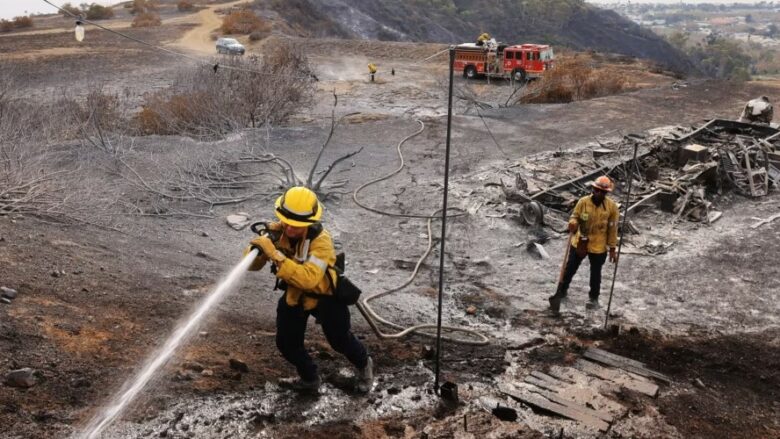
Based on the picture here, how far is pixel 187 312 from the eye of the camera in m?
5.57

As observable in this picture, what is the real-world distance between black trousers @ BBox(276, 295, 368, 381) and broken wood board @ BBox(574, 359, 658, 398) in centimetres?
219

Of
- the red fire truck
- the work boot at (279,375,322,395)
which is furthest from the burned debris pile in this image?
the red fire truck

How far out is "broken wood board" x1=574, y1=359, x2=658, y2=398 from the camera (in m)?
4.98

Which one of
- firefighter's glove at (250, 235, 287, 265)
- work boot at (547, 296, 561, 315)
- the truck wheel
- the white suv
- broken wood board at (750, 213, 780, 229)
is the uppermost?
the white suv

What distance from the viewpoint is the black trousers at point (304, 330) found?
427 cm

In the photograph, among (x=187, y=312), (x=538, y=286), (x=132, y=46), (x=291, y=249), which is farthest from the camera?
(x=132, y=46)

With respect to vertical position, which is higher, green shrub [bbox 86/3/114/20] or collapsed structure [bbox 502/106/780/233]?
green shrub [bbox 86/3/114/20]

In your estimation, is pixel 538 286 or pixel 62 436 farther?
pixel 538 286

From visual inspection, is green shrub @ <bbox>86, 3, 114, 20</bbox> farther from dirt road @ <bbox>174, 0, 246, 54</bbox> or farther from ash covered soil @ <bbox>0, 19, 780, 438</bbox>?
ash covered soil @ <bbox>0, 19, 780, 438</bbox>

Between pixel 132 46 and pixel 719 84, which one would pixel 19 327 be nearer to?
pixel 719 84

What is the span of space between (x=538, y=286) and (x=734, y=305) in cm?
234

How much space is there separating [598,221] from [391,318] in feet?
8.29

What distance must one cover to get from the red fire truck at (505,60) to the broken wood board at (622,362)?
75.1 feet

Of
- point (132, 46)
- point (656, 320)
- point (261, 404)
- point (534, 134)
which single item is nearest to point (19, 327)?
point (261, 404)
